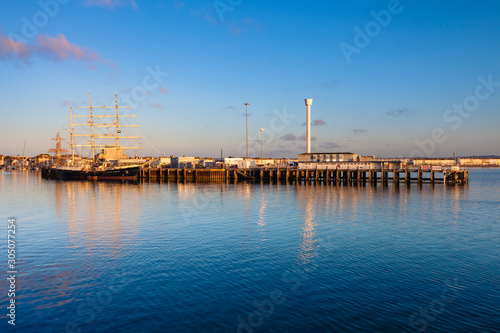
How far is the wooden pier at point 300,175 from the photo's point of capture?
258 ft

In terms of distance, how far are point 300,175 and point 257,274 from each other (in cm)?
7307

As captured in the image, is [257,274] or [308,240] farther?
[308,240]

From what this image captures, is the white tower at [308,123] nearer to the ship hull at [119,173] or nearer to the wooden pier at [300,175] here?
the wooden pier at [300,175]

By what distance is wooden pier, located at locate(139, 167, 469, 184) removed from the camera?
258ft

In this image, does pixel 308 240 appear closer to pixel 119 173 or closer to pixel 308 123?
pixel 308 123

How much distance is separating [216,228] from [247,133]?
75.1 m

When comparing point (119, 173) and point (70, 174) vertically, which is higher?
point (119, 173)

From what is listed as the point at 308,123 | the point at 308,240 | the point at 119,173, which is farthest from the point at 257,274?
the point at 119,173

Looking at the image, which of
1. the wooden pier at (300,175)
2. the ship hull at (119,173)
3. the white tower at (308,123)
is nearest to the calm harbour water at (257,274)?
the wooden pier at (300,175)

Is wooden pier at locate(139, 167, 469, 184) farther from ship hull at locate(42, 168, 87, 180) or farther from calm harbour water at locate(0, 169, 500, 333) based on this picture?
calm harbour water at locate(0, 169, 500, 333)

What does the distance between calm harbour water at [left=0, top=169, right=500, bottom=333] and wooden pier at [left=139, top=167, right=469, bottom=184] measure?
4594 centimetres

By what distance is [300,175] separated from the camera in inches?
3531

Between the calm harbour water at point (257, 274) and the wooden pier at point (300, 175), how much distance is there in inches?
1809

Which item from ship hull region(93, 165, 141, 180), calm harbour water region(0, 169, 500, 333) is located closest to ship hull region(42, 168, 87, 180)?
ship hull region(93, 165, 141, 180)
